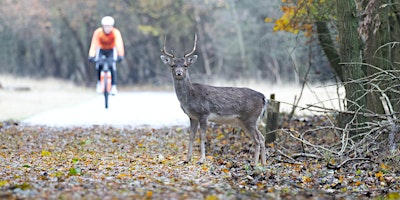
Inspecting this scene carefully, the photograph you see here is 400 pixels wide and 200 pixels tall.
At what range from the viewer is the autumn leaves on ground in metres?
8.29

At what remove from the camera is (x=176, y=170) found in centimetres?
1062

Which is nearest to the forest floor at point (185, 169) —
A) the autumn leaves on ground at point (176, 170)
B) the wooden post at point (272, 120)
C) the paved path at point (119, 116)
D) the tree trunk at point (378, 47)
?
the autumn leaves on ground at point (176, 170)

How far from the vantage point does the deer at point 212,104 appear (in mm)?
11914

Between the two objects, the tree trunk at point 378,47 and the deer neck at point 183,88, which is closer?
the deer neck at point 183,88

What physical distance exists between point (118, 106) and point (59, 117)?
3669 mm

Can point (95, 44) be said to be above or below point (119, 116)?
above

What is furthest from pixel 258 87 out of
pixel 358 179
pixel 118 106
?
pixel 358 179

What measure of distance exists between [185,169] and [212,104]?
1581 millimetres

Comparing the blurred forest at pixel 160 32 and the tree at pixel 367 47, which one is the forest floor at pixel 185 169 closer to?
the tree at pixel 367 47

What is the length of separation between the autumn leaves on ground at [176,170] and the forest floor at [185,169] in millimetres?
12

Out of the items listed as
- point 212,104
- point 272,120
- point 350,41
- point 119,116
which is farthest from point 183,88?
point 119,116

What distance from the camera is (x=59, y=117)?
21078 mm

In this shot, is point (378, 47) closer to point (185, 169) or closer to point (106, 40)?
point (185, 169)

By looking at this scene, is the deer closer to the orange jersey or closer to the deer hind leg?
the deer hind leg
